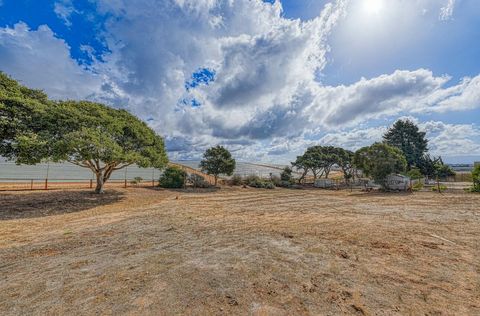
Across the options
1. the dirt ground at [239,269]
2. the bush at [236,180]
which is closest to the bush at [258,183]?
the bush at [236,180]

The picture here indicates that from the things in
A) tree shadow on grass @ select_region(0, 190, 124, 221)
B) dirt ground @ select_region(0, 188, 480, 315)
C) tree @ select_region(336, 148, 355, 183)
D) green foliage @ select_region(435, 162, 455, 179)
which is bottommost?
dirt ground @ select_region(0, 188, 480, 315)

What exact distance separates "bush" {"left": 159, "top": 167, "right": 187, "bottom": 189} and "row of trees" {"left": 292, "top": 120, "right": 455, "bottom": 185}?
1871 centimetres

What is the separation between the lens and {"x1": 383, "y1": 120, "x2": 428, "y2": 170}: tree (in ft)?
128

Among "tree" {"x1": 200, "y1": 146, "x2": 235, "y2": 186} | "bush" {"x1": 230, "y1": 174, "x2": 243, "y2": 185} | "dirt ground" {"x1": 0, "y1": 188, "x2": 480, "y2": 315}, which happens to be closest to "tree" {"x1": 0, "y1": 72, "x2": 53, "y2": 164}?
"dirt ground" {"x1": 0, "y1": 188, "x2": 480, "y2": 315}

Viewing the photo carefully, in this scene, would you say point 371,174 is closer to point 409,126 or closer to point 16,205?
point 409,126

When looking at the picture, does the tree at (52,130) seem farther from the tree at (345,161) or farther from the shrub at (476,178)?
the tree at (345,161)

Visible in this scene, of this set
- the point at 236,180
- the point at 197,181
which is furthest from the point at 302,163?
the point at 197,181

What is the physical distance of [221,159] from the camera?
91.3ft

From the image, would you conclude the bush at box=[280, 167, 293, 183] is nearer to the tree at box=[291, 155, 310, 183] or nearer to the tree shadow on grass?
the tree at box=[291, 155, 310, 183]

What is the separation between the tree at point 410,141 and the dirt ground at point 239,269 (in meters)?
38.1

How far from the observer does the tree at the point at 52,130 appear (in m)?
10.4

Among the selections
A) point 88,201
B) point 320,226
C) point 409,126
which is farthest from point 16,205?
point 409,126

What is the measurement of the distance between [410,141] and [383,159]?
2296 cm

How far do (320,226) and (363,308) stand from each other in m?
4.80
